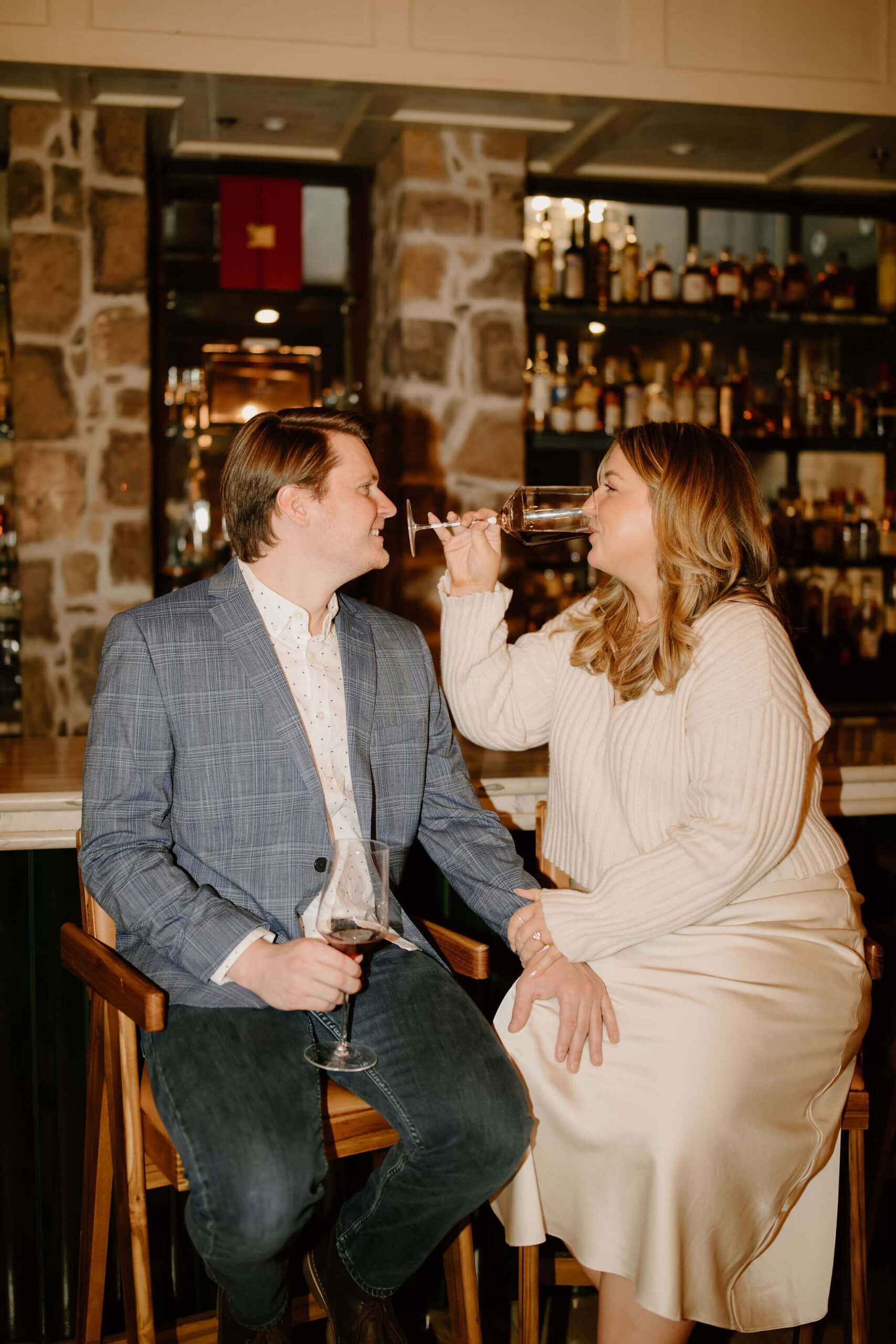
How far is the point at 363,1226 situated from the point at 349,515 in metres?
1.10

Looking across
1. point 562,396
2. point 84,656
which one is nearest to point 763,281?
point 562,396

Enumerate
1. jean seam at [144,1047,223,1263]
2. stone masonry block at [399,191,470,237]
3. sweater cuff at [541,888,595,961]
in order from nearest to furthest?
1. jean seam at [144,1047,223,1263]
2. sweater cuff at [541,888,595,961]
3. stone masonry block at [399,191,470,237]

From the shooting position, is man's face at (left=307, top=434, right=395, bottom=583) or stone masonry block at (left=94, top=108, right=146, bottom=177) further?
stone masonry block at (left=94, top=108, right=146, bottom=177)

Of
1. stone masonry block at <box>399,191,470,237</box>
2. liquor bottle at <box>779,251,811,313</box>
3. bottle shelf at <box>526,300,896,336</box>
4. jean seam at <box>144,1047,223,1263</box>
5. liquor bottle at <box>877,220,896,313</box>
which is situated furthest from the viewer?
liquor bottle at <box>877,220,896,313</box>

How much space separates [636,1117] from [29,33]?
328 cm

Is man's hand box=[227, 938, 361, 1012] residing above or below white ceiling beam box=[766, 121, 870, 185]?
below

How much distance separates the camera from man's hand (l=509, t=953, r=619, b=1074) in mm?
1614

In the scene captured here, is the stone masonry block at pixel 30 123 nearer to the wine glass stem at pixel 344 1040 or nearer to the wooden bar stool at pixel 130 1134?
the wooden bar stool at pixel 130 1134

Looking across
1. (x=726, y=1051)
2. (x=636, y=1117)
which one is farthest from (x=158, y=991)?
(x=726, y=1051)

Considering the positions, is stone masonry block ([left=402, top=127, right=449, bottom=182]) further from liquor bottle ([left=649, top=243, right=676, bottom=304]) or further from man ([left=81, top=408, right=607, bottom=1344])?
→ man ([left=81, top=408, right=607, bottom=1344])

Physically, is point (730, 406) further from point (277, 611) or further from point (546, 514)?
point (277, 611)

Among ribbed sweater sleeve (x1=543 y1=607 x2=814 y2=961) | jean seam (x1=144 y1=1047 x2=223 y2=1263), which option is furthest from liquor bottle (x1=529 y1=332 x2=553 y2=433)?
jean seam (x1=144 y1=1047 x2=223 y2=1263)

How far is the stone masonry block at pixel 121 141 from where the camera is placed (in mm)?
3824

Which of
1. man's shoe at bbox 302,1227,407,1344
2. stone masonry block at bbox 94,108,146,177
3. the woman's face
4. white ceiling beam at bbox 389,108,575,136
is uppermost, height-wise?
white ceiling beam at bbox 389,108,575,136
